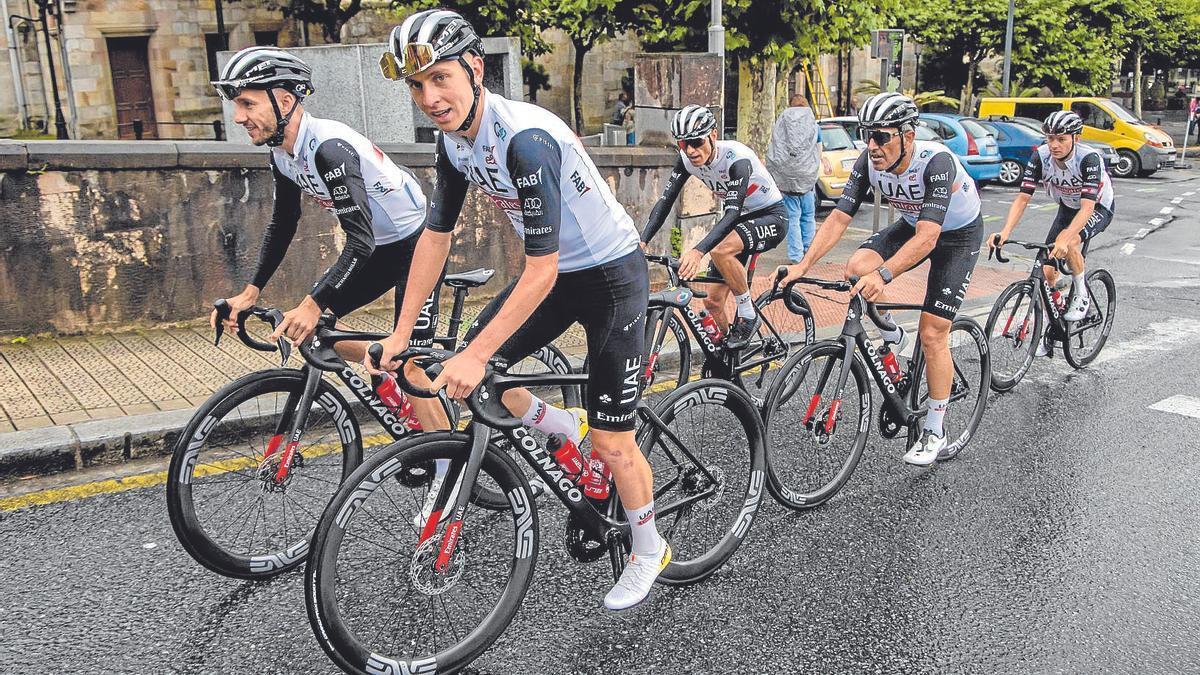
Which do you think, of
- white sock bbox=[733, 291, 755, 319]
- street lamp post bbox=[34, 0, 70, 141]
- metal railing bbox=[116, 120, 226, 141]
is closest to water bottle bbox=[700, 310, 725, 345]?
white sock bbox=[733, 291, 755, 319]

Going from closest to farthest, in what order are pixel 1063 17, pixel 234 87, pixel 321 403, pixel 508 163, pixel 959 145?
1. pixel 508 163
2. pixel 234 87
3. pixel 321 403
4. pixel 959 145
5. pixel 1063 17

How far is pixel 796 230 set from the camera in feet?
41.4

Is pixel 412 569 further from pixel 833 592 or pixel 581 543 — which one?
pixel 833 592

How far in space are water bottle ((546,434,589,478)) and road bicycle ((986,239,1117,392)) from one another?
4186mm

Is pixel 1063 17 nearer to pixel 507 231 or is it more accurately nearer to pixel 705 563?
pixel 507 231

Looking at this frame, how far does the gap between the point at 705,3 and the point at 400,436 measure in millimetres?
11024

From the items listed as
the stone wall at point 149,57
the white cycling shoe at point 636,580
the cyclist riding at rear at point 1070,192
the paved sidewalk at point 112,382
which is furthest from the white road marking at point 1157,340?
the stone wall at point 149,57

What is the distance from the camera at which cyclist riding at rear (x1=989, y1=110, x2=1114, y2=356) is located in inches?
296

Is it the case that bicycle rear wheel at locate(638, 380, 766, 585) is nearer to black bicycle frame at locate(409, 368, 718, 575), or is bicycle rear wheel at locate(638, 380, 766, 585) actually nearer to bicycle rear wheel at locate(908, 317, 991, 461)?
black bicycle frame at locate(409, 368, 718, 575)

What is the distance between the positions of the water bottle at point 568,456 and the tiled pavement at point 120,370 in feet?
10.6

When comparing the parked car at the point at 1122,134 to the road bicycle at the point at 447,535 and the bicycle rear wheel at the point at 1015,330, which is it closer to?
the bicycle rear wheel at the point at 1015,330

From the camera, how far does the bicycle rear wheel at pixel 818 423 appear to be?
4938mm

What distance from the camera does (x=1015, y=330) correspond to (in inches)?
294

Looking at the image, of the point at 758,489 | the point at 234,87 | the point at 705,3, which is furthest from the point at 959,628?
the point at 705,3
